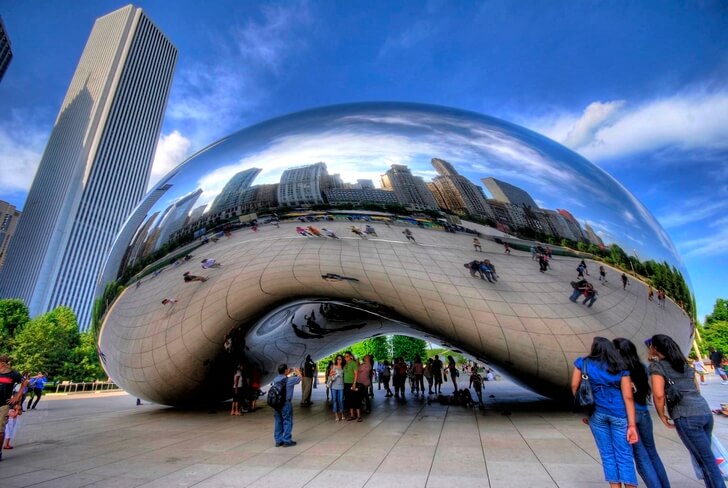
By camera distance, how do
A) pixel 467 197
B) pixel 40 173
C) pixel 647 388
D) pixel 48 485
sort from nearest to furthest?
pixel 647 388 → pixel 48 485 → pixel 467 197 → pixel 40 173

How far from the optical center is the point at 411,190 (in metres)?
4.51

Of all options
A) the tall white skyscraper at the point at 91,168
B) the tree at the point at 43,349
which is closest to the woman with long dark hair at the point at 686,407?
the tree at the point at 43,349

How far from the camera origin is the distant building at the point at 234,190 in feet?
16.3

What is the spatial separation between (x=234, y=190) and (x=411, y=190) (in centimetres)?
244

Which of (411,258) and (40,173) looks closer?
(411,258)

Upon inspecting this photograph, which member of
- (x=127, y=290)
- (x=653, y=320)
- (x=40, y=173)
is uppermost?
(x=40, y=173)

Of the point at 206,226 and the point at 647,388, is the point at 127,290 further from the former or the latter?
the point at 647,388

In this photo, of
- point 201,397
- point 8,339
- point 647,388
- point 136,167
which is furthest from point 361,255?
point 136,167

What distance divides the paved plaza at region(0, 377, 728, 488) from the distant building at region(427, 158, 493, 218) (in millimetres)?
2788

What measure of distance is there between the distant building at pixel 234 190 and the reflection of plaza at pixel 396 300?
417 mm

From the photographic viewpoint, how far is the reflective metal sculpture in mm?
4457

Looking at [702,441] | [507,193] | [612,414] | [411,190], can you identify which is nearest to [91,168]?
[411,190]

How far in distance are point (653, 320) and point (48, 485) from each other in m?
6.90

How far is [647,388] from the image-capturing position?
2953 millimetres
